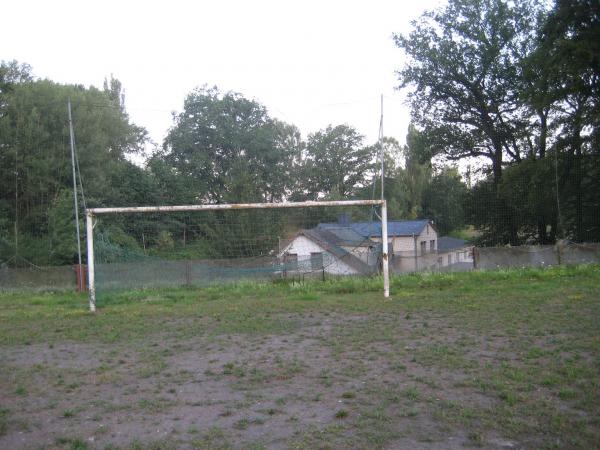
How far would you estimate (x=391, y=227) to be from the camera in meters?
28.7

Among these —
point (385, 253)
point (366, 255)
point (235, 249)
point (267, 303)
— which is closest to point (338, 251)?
point (366, 255)

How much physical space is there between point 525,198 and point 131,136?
26.2m

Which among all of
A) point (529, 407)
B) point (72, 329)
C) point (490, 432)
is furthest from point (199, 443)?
point (72, 329)

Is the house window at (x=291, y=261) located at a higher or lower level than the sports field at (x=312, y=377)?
higher

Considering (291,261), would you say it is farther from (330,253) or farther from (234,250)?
(234,250)

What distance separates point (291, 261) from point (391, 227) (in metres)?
11.4

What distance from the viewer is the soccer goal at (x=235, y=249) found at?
17.1 meters

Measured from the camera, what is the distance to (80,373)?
693 cm

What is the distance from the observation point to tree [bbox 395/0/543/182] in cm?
3030

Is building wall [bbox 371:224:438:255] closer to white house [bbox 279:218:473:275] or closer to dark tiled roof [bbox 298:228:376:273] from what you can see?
white house [bbox 279:218:473:275]

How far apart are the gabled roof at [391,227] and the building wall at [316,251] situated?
214cm

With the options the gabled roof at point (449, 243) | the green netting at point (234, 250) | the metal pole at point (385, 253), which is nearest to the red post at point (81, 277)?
the green netting at point (234, 250)

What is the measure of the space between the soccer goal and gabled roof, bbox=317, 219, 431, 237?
2.4 inches

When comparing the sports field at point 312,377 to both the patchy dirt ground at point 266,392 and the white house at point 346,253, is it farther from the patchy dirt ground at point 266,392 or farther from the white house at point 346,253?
the white house at point 346,253
